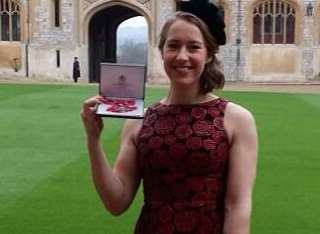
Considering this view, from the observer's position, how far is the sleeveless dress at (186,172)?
102 inches

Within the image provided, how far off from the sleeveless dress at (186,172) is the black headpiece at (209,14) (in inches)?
11.6

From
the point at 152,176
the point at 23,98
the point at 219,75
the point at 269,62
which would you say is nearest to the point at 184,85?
the point at 219,75

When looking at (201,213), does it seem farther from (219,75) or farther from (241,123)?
(219,75)

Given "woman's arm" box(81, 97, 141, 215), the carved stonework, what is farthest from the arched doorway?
Result: "woman's arm" box(81, 97, 141, 215)

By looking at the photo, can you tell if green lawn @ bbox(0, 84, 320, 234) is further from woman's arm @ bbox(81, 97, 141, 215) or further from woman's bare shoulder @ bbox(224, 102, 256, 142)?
woman's bare shoulder @ bbox(224, 102, 256, 142)

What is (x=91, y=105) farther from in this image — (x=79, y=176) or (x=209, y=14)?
(x=79, y=176)

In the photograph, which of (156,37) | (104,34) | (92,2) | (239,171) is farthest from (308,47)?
(239,171)

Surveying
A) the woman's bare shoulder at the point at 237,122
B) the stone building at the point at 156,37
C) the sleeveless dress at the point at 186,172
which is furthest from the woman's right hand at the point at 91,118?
the stone building at the point at 156,37

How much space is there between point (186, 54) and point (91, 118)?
41cm

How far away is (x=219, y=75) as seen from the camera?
274 centimetres

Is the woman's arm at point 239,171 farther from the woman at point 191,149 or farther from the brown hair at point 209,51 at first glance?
the brown hair at point 209,51

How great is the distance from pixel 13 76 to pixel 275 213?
2643 centimetres

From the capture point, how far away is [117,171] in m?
2.79

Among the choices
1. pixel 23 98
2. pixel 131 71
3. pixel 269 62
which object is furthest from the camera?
pixel 269 62
